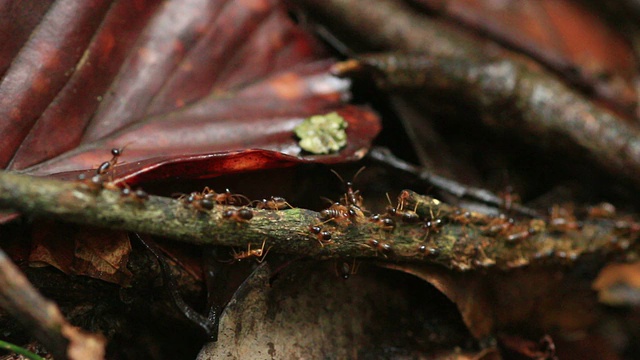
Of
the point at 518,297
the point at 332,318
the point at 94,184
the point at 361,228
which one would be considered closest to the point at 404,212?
the point at 361,228

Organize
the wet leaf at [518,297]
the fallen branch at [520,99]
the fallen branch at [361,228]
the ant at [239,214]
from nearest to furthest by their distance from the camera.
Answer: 1. the fallen branch at [361,228]
2. the ant at [239,214]
3. the wet leaf at [518,297]
4. the fallen branch at [520,99]

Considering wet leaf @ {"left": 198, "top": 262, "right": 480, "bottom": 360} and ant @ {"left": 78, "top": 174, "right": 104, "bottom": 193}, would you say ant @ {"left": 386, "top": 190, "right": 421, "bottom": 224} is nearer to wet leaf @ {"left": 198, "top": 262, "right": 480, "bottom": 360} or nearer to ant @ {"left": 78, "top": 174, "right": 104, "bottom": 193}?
wet leaf @ {"left": 198, "top": 262, "right": 480, "bottom": 360}

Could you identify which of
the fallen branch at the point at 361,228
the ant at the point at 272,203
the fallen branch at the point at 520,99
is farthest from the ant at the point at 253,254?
the fallen branch at the point at 520,99

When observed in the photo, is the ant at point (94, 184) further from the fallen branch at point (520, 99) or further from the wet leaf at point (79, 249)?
the fallen branch at point (520, 99)

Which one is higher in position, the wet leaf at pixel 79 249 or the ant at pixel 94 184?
the ant at pixel 94 184

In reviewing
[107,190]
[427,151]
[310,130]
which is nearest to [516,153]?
[427,151]

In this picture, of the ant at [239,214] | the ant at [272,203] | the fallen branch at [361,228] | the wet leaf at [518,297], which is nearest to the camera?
the fallen branch at [361,228]

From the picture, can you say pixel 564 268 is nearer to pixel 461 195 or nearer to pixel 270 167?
pixel 461 195
